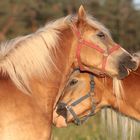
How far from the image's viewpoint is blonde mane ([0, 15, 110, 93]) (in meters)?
5.47

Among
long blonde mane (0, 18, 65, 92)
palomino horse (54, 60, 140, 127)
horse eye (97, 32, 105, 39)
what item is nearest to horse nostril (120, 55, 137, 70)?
horse eye (97, 32, 105, 39)

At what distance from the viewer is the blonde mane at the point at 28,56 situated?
547 cm

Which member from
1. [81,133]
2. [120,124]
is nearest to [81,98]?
[120,124]

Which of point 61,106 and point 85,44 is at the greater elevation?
point 85,44

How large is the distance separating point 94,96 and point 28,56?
1.45 metres

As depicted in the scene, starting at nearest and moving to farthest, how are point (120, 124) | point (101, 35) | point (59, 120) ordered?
point (101, 35) → point (59, 120) → point (120, 124)

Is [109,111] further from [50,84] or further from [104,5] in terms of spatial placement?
[104,5]

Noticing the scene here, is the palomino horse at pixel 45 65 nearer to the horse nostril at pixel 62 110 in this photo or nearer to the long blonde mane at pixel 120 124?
the horse nostril at pixel 62 110

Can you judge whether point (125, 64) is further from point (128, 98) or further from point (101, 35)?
point (128, 98)

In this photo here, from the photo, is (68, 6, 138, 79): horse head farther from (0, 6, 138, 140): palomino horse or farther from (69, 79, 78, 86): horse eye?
(69, 79, 78, 86): horse eye

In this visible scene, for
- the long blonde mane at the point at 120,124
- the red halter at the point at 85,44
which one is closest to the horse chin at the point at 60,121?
the long blonde mane at the point at 120,124

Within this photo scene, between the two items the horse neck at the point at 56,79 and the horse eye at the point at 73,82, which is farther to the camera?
the horse eye at the point at 73,82

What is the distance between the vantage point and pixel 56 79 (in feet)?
18.8

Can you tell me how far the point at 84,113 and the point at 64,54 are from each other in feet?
3.98
